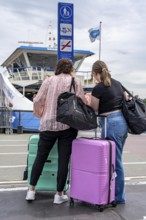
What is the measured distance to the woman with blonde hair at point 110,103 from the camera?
4258 millimetres

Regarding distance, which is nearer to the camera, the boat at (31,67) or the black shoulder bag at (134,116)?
the black shoulder bag at (134,116)

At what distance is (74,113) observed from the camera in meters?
4.02

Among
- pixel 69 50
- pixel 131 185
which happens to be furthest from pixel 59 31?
pixel 131 185

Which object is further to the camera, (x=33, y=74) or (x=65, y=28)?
(x=33, y=74)

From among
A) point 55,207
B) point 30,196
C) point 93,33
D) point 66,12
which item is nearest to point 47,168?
point 30,196

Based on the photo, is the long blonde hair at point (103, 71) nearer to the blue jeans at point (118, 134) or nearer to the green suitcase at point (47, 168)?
the blue jeans at point (118, 134)

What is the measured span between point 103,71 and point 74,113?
709 mm

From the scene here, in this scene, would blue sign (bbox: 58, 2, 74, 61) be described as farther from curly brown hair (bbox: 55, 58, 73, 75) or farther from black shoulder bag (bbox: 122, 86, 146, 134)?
black shoulder bag (bbox: 122, 86, 146, 134)

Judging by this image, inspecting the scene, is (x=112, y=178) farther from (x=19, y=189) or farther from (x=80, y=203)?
(x=19, y=189)

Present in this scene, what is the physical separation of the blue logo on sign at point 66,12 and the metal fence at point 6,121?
10.2 m

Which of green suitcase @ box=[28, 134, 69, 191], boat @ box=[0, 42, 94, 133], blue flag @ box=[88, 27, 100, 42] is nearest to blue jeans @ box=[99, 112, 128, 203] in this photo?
green suitcase @ box=[28, 134, 69, 191]

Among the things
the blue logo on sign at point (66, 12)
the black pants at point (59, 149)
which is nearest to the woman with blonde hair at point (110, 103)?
the black pants at point (59, 149)

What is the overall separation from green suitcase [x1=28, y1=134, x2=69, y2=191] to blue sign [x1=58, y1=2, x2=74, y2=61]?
9.39 ft

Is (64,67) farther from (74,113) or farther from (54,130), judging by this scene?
(54,130)
